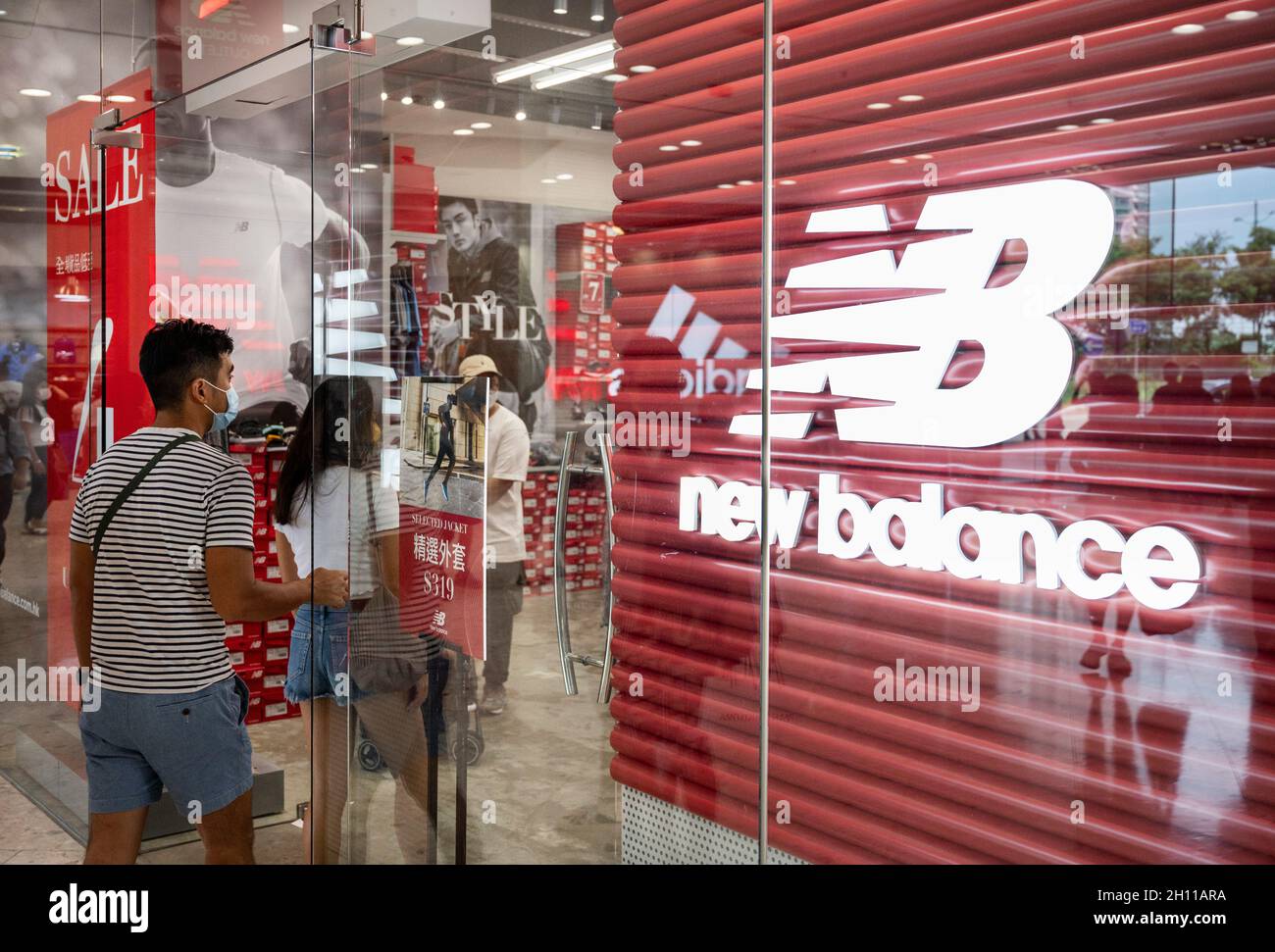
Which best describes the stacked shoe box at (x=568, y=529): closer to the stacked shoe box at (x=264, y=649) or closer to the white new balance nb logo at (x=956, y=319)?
the white new balance nb logo at (x=956, y=319)

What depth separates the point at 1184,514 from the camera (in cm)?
175

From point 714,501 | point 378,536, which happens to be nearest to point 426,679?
point 378,536

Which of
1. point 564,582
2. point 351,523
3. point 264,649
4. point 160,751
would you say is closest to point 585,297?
point 564,582

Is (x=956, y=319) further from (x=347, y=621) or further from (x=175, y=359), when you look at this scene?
(x=175, y=359)

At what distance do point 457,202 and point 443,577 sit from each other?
93cm

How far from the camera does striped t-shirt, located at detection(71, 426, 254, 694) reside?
8.99 ft

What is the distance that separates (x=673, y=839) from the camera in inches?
91.7

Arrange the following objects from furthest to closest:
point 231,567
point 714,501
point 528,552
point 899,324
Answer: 1. point 231,567
2. point 528,552
3. point 714,501
4. point 899,324

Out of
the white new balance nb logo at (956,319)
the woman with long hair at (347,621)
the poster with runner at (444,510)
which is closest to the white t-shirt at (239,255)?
the woman with long hair at (347,621)

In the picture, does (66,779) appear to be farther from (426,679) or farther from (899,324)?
(899,324)

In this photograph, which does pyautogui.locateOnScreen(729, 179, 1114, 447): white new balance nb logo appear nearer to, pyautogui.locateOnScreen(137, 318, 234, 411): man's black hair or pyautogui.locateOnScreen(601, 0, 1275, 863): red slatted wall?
pyautogui.locateOnScreen(601, 0, 1275, 863): red slatted wall

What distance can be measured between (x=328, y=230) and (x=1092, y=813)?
2208 mm

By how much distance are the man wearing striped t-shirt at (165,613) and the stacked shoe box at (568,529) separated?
81 cm

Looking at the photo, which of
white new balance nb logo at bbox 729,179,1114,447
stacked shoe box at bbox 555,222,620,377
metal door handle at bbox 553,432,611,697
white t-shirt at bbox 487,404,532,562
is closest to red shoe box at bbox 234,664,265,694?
white t-shirt at bbox 487,404,532,562
